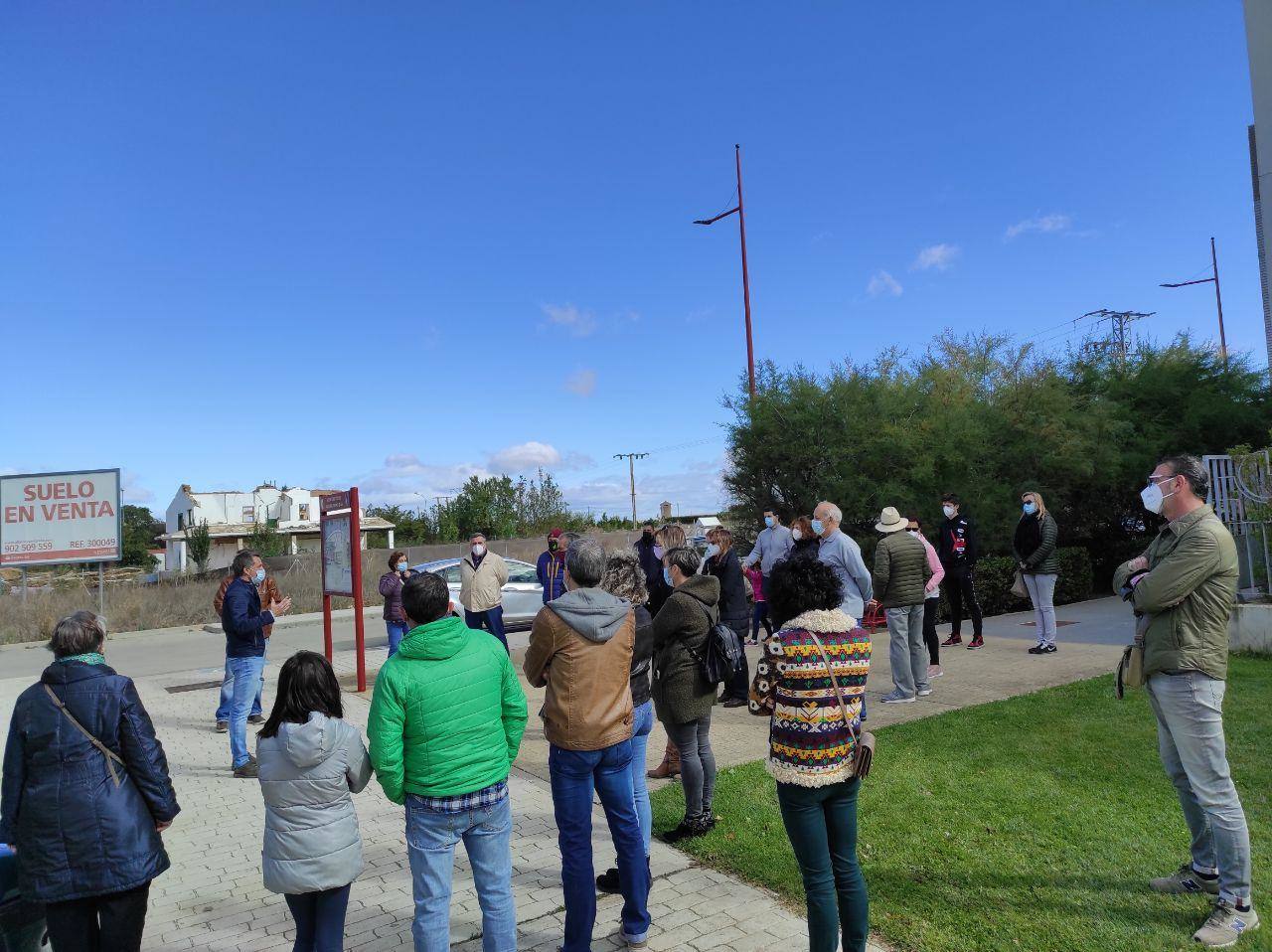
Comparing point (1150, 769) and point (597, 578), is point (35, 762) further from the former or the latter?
point (1150, 769)

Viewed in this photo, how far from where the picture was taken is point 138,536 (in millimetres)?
70000

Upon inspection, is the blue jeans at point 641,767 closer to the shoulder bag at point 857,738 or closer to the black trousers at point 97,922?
the shoulder bag at point 857,738

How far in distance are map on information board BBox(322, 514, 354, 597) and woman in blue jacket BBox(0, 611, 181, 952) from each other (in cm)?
668

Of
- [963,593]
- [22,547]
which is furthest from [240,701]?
[22,547]

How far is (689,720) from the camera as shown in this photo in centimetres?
476

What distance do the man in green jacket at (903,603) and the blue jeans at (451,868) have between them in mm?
5220

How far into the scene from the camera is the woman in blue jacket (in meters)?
3.10

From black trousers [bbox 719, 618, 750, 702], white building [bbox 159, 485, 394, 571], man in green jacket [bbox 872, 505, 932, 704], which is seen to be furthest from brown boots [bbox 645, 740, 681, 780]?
white building [bbox 159, 485, 394, 571]

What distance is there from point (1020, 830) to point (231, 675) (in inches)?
246

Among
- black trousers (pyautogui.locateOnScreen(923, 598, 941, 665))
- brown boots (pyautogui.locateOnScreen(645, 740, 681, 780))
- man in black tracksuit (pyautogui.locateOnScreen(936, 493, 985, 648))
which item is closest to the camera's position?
brown boots (pyautogui.locateOnScreen(645, 740, 681, 780))

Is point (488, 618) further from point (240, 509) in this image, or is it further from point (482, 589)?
point (240, 509)

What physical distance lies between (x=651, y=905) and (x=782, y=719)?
1515 millimetres

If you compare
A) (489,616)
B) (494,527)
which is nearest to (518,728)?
(489,616)

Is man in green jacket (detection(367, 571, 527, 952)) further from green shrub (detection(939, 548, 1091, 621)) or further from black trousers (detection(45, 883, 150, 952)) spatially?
green shrub (detection(939, 548, 1091, 621))
